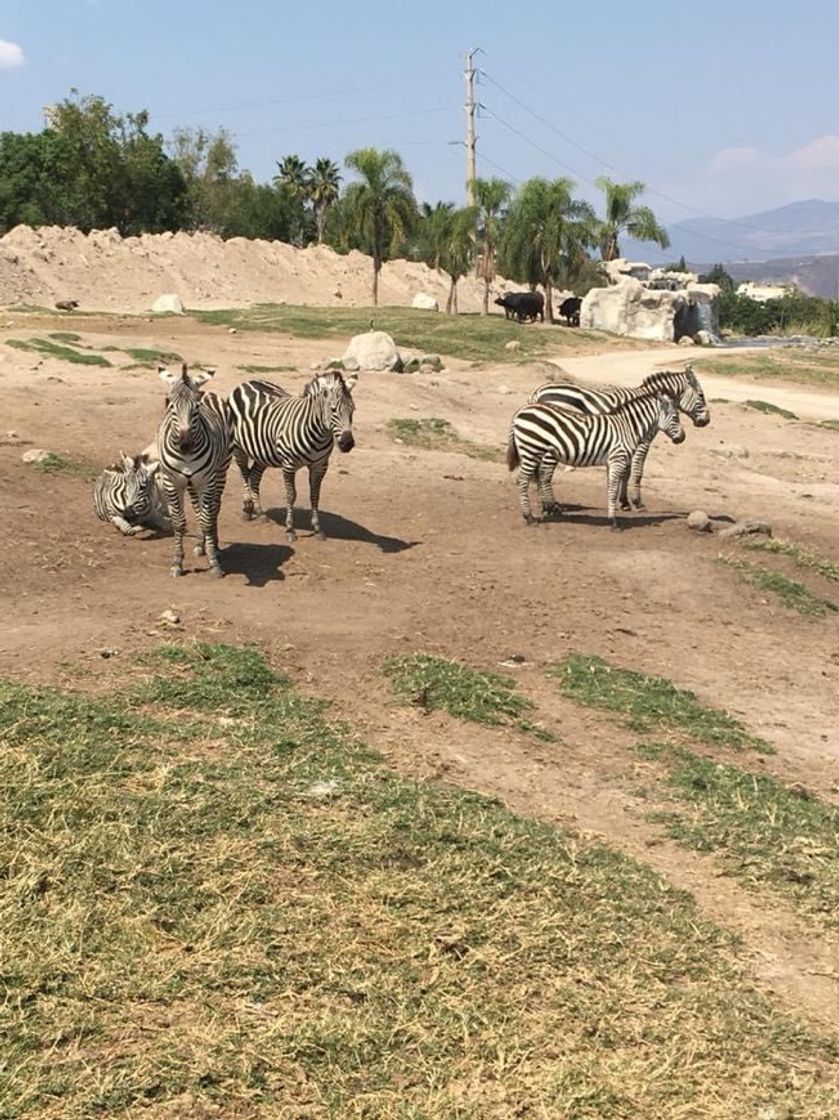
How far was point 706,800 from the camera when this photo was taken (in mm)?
6141

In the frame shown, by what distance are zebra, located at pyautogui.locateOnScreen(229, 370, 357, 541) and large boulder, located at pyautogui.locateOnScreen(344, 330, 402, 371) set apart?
13.0 meters

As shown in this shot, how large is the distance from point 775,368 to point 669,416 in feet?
68.2

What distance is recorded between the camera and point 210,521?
9.51 metres

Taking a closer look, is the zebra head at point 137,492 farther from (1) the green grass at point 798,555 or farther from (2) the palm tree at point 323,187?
(2) the palm tree at point 323,187

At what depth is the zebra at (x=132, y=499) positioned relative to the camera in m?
10.8

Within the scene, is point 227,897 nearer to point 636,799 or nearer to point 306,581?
point 636,799

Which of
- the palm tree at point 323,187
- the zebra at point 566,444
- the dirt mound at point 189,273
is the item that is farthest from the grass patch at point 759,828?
the palm tree at point 323,187

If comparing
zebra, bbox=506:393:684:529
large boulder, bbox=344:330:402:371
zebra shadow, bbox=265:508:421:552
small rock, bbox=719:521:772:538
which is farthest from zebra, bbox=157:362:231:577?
large boulder, bbox=344:330:402:371

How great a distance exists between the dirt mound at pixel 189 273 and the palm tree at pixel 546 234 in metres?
11.2

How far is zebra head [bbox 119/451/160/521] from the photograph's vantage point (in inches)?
426

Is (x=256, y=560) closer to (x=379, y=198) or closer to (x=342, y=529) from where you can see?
(x=342, y=529)

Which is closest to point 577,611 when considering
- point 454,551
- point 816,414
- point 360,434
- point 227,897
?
point 454,551

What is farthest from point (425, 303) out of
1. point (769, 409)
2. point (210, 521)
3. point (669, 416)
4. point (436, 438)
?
point (210, 521)

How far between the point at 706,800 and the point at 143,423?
11480 millimetres
